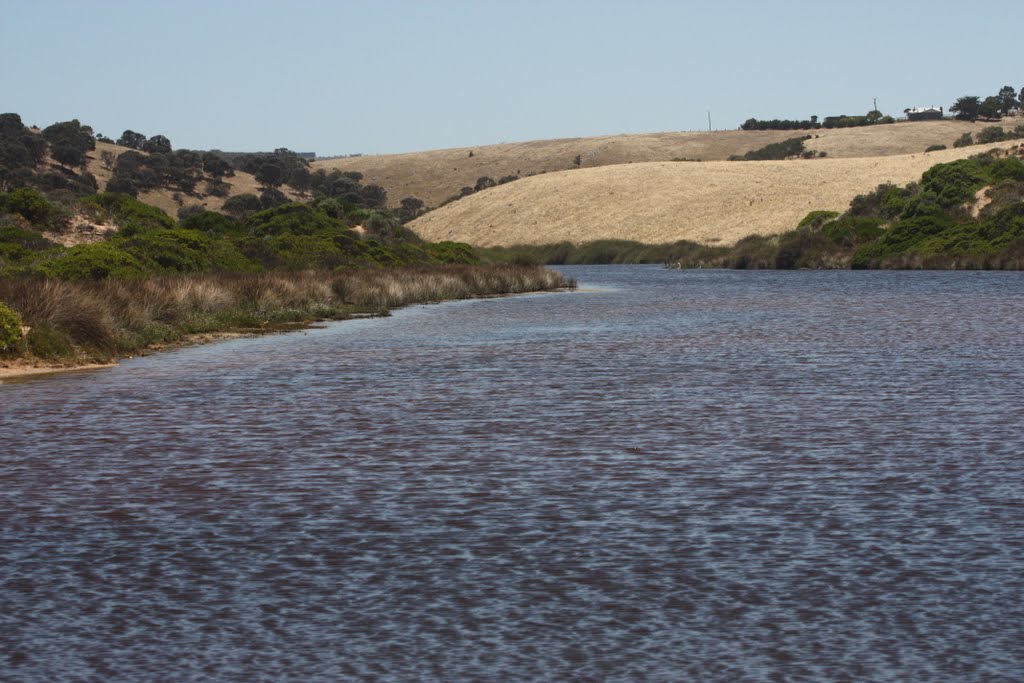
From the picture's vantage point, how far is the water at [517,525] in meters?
8.39

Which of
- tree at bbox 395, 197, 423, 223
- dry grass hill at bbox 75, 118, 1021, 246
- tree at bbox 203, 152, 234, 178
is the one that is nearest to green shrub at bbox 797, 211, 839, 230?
dry grass hill at bbox 75, 118, 1021, 246

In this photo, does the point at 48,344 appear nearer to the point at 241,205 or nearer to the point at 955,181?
the point at 955,181

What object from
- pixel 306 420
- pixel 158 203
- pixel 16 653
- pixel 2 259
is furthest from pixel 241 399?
pixel 158 203

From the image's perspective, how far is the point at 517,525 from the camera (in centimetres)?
1191

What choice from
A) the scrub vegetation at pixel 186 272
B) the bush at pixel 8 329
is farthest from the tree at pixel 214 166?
the bush at pixel 8 329

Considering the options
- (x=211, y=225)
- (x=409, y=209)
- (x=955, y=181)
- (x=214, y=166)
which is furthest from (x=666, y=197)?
(x=211, y=225)

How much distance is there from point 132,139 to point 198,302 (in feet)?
401

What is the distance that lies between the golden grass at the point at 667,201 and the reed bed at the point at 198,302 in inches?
2721

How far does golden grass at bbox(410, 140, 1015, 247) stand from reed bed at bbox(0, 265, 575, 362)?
6912cm

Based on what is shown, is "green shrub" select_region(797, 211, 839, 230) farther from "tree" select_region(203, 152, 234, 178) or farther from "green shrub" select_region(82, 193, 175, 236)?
"green shrub" select_region(82, 193, 175, 236)

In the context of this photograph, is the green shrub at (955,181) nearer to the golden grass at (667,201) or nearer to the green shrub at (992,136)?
the golden grass at (667,201)

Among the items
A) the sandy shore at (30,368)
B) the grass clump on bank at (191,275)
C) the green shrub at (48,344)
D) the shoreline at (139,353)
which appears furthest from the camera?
the grass clump on bank at (191,275)

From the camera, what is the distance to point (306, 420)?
19.3 m

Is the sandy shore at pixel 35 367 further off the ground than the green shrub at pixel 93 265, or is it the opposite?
the green shrub at pixel 93 265
